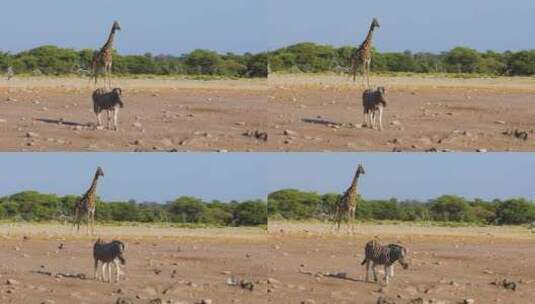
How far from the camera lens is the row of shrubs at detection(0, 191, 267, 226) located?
2966 centimetres

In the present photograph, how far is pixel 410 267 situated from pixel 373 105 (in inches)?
114

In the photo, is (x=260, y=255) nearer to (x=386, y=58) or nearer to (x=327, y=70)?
(x=327, y=70)

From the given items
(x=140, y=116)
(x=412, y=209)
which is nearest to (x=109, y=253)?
(x=140, y=116)

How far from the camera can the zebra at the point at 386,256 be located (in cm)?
2216

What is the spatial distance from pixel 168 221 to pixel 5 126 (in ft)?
26.0

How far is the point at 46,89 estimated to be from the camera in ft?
87.9

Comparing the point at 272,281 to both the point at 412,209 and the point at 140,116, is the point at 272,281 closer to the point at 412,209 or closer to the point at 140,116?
the point at 140,116

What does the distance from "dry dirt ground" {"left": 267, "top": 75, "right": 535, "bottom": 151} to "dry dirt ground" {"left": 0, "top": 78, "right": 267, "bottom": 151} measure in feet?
1.72

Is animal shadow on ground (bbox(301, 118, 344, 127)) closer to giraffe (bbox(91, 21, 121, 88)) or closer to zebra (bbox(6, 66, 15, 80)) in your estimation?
giraffe (bbox(91, 21, 121, 88))

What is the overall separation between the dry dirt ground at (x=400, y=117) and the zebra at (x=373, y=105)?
0.66 feet

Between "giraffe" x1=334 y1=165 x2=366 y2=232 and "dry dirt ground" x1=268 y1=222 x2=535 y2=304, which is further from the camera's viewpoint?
"giraffe" x1=334 y1=165 x2=366 y2=232

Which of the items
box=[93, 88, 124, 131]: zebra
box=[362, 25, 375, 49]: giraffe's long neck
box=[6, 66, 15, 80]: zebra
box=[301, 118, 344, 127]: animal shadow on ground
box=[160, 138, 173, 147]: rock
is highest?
box=[362, 25, 375, 49]: giraffe's long neck

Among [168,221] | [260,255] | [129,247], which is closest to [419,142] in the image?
[260,255]

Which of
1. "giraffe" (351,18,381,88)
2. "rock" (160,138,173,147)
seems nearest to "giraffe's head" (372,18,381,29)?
"giraffe" (351,18,381,88)
